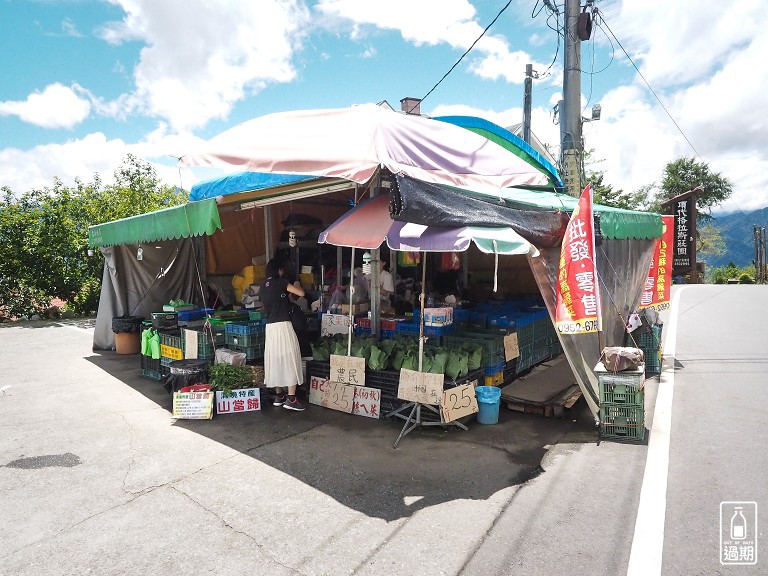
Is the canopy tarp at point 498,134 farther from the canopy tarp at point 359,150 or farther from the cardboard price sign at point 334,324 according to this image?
the cardboard price sign at point 334,324

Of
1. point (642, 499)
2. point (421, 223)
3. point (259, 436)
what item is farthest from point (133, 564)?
point (642, 499)

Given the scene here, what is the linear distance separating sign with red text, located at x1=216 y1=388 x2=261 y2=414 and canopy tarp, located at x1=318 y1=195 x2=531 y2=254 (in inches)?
96.5

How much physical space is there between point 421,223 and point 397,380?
7.00 feet

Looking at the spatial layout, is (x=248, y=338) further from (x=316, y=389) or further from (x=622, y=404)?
(x=622, y=404)

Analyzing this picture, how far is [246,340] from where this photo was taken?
22.7ft

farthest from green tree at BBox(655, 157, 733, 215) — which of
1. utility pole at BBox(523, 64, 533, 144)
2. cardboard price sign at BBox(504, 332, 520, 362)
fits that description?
cardboard price sign at BBox(504, 332, 520, 362)

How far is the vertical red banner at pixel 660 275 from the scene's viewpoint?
9.04 m

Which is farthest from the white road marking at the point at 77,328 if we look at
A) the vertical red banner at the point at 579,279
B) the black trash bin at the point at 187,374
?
the vertical red banner at the point at 579,279

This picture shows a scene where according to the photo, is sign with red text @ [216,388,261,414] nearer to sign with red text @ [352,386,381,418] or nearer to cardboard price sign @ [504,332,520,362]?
sign with red text @ [352,386,381,418]

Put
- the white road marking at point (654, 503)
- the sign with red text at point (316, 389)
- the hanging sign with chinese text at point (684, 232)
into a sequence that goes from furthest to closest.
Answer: the hanging sign with chinese text at point (684, 232)
the sign with red text at point (316, 389)
the white road marking at point (654, 503)

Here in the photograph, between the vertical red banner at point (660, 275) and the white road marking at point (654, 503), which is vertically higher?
the vertical red banner at point (660, 275)

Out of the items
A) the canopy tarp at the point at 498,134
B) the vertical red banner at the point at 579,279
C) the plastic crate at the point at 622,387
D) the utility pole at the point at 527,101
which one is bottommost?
the plastic crate at the point at 622,387

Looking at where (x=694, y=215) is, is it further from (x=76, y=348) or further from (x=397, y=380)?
(x=76, y=348)

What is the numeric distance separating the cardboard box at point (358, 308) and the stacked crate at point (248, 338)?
1.27m
